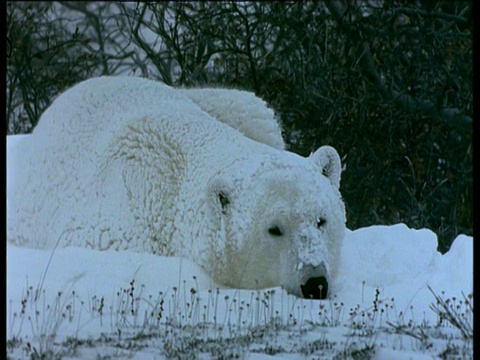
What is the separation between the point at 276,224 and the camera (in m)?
4.27

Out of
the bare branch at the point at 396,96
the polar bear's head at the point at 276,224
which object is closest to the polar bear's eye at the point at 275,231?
the polar bear's head at the point at 276,224

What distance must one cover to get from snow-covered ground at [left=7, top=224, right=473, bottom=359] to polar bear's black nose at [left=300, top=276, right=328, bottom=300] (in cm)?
6

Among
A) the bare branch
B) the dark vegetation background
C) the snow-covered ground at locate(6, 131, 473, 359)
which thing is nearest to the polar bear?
the snow-covered ground at locate(6, 131, 473, 359)

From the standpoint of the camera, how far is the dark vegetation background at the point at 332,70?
6.59 meters

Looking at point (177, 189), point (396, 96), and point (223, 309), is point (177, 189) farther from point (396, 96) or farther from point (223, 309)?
point (396, 96)

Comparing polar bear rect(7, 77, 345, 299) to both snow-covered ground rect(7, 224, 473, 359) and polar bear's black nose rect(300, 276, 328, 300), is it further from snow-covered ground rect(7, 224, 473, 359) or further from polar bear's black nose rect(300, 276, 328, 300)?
snow-covered ground rect(7, 224, 473, 359)

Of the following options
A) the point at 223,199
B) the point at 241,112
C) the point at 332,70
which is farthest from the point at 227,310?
the point at 332,70

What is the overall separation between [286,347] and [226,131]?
175 cm

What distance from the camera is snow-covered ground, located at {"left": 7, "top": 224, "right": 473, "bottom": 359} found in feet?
10.9

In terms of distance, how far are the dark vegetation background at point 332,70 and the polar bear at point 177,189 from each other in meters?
1.20

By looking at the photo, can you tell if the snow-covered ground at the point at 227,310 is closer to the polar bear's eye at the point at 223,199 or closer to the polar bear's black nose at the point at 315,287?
the polar bear's black nose at the point at 315,287

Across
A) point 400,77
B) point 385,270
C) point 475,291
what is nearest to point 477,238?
point 475,291

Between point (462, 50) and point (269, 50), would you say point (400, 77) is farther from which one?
point (269, 50)

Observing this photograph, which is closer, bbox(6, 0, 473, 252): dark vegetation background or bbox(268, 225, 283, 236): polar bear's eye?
bbox(268, 225, 283, 236): polar bear's eye
